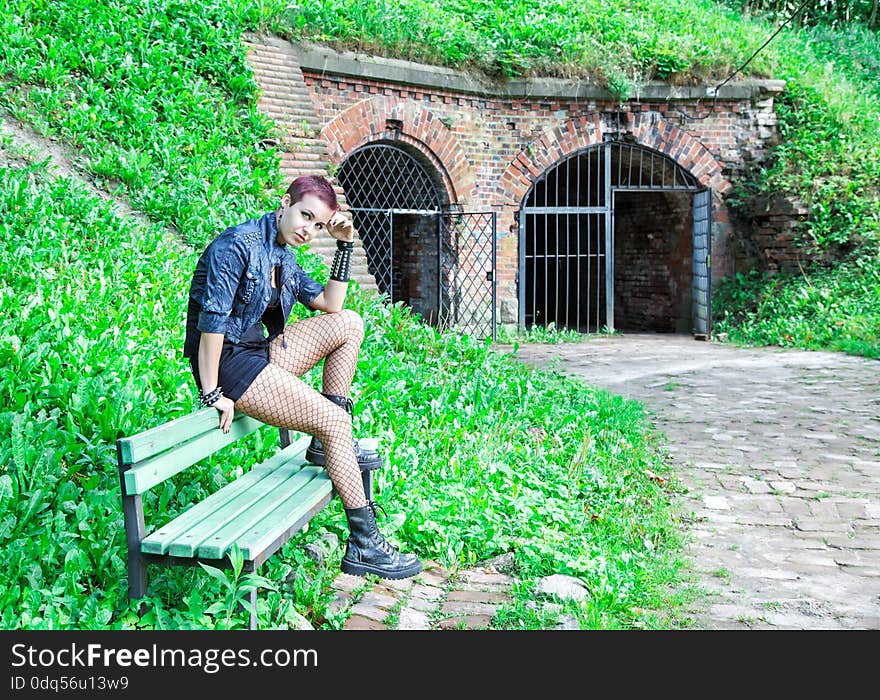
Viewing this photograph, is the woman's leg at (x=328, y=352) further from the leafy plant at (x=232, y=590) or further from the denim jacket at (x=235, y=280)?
the leafy plant at (x=232, y=590)

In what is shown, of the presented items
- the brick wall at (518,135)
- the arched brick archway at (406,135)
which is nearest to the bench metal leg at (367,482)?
the arched brick archway at (406,135)

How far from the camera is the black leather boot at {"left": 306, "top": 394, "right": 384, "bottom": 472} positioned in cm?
382

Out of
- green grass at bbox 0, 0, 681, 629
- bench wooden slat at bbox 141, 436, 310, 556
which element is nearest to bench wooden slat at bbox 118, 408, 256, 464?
bench wooden slat at bbox 141, 436, 310, 556

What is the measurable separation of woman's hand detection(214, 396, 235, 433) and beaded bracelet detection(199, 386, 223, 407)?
1cm

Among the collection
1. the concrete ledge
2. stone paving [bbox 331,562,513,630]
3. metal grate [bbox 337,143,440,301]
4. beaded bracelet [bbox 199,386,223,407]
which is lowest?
stone paving [bbox 331,562,513,630]

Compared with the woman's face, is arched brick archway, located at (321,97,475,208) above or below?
above

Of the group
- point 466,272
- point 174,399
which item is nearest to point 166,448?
point 174,399

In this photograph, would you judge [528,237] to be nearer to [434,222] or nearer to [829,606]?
[434,222]

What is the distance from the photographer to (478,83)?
1349cm

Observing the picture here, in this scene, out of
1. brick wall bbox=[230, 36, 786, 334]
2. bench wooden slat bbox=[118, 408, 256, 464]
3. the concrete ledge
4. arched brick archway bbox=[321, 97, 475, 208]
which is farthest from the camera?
brick wall bbox=[230, 36, 786, 334]

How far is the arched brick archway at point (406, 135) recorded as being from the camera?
11867mm

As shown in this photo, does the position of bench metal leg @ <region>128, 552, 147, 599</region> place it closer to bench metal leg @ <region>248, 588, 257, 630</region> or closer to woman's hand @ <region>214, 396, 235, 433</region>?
bench metal leg @ <region>248, 588, 257, 630</region>

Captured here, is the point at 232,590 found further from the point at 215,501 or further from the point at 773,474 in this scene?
the point at 773,474

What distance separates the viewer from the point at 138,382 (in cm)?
468
